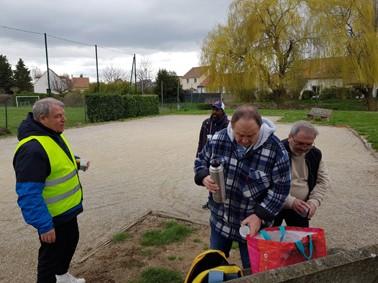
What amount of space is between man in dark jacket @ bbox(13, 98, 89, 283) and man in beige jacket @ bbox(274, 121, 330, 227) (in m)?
1.67

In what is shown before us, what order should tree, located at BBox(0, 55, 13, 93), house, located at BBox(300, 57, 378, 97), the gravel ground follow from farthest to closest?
tree, located at BBox(0, 55, 13, 93) → house, located at BBox(300, 57, 378, 97) → the gravel ground

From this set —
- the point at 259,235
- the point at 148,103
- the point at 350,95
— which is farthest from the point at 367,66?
the point at 259,235

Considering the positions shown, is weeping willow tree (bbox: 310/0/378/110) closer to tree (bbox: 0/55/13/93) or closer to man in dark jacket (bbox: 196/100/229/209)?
man in dark jacket (bbox: 196/100/229/209)

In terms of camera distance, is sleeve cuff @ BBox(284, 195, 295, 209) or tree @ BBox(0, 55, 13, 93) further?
tree @ BBox(0, 55, 13, 93)

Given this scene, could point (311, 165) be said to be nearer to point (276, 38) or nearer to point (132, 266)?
point (132, 266)

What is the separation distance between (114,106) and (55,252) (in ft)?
72.7

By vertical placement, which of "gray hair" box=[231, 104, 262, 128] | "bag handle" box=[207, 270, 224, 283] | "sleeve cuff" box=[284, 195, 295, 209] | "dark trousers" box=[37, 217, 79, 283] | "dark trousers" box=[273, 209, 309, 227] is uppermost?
"gray hair" box=[231, 104, 262, 128]

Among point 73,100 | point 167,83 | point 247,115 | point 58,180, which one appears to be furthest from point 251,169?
point 167,83

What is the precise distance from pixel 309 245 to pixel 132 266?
2101 millimetres

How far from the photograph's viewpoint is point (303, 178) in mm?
2926

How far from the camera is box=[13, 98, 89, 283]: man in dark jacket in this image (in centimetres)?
256

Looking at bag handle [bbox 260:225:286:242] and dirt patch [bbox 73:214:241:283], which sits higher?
bag handle [bbox 260:225:286:242]

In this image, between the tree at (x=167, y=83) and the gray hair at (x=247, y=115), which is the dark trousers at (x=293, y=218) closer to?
the gray hair at (x=247, y=115)

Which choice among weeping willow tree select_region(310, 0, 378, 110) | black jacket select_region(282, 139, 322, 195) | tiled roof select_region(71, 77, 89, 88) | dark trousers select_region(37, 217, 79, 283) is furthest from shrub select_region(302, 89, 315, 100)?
tiled roof select_region(71, 77, 89, 88)
